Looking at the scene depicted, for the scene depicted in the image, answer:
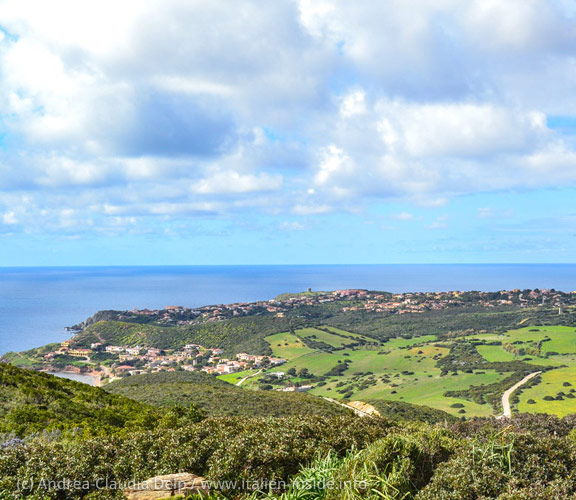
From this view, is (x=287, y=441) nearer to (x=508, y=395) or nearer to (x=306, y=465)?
(x=306, y=465)

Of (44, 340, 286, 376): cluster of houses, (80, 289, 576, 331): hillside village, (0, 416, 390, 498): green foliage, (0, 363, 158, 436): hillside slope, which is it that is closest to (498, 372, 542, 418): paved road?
(0, 363, 158, 436): hillside slope

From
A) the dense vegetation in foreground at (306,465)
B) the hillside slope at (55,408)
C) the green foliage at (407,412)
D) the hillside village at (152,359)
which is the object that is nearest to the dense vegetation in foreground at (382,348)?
the hillside village at (152,359)

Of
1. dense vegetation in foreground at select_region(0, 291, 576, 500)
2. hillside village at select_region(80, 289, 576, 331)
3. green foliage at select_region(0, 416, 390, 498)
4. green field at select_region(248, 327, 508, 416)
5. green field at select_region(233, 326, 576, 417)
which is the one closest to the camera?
dense vegetation in foreground at select_region(0, 291, 576, 500)

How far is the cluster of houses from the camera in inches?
2981

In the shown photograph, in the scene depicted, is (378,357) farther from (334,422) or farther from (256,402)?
(334,422)

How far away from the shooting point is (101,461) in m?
6.58

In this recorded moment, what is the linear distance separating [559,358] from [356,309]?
74421 mm

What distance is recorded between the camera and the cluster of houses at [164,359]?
2981 inches

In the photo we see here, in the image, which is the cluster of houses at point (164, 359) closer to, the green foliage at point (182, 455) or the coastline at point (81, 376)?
the coastline at point (81, 376)

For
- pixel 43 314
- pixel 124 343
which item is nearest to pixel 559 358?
pixel 124 343

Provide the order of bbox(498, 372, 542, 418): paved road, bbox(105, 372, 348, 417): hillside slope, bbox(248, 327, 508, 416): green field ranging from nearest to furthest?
bbox(105, 372, 348, 417): hillside slope < bbox(498, 372, 542, 418): paved road < bbox(248, 327, 508, 416): green field

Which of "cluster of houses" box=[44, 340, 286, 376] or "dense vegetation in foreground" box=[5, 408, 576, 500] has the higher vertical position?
"dense vegetation in foreground" box=[5, 408, 576, 500]

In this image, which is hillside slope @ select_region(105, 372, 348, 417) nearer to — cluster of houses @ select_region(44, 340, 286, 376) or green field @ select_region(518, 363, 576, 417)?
green field @ select_region(518, 363, 576, 417)

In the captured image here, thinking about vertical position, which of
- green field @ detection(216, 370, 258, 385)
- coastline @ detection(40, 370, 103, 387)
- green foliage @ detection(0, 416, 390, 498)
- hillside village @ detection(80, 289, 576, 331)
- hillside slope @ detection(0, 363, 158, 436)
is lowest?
coastline @ detection(40, 370, 103, 387)
